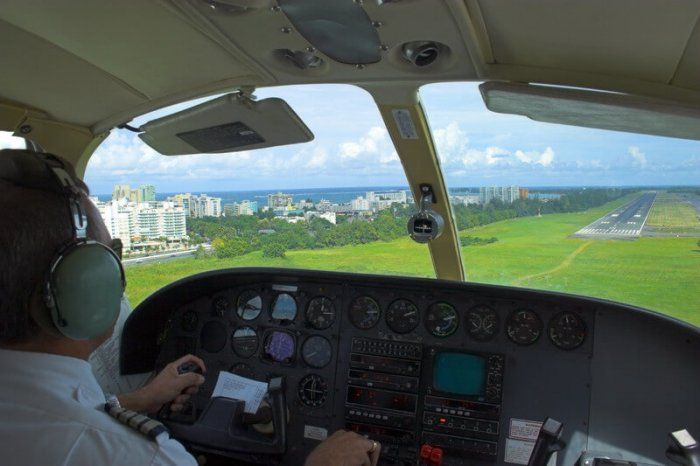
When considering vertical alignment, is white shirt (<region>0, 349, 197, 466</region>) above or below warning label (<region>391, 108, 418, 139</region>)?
below

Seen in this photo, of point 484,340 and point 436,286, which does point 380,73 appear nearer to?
point 436,286

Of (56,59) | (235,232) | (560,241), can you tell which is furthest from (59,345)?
(560,241)

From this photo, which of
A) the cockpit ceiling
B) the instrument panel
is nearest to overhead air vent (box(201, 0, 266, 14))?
the cockpit ceiling

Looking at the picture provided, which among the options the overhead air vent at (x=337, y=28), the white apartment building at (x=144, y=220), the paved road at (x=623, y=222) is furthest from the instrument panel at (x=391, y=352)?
the paved road at (x=623, y=222)

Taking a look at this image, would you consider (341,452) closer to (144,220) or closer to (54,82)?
(54,82)

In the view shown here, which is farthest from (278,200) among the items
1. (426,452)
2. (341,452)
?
(341,452)

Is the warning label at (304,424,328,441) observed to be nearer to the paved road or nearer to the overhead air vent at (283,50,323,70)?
the overhead air vent at (283,50,323,70)
